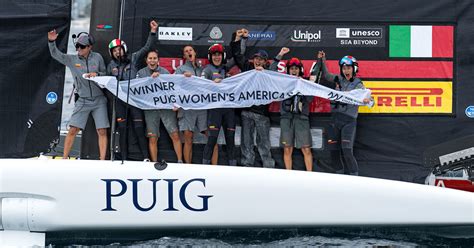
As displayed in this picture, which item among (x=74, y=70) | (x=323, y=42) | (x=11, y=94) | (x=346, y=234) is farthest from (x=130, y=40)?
(x=346, y=234)

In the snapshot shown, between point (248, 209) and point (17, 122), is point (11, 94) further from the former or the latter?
point (248, 209)

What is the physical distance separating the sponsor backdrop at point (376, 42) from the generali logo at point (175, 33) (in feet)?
0.03

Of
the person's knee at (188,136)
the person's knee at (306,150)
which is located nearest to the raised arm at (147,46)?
the person's knee at (188,136)

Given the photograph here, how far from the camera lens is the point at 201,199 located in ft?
27.5

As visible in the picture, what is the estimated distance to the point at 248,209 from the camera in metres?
8.41

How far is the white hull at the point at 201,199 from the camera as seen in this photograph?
330 inches

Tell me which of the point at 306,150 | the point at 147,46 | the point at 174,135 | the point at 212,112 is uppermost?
the point at 147,46

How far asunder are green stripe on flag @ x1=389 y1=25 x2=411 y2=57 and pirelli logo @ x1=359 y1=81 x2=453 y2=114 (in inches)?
11.6

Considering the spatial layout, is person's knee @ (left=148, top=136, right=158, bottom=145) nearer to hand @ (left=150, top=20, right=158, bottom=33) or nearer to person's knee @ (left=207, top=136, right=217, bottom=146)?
person's knee @ (left=207, top=136, right=217, bottom=146)

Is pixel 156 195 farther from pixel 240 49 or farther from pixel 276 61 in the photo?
pixel 276 61

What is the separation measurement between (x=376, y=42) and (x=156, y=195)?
2778 mm

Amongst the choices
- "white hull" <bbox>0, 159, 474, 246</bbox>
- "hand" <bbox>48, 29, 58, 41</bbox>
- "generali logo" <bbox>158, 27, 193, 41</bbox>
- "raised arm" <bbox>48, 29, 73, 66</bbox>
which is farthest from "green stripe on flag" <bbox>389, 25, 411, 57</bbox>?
"hand" <bbox>48, 29, 58, 41</bbox>

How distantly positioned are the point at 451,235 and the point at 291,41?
248 centimetres

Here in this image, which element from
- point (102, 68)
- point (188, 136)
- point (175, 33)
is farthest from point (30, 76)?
point (188, 136)
